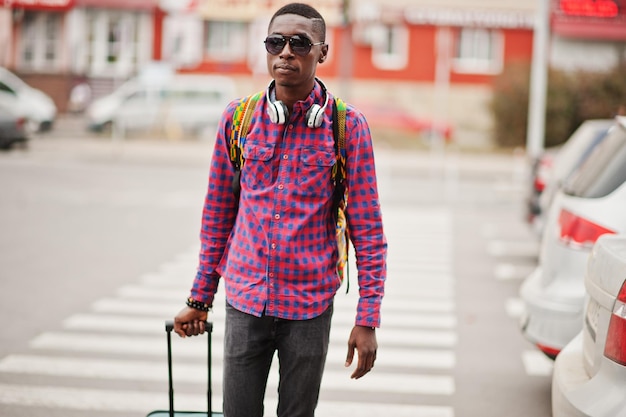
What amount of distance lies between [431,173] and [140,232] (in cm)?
1237

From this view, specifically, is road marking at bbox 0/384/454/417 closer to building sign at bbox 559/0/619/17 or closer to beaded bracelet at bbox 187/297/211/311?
beaded bracelet at bbox 187/297/211/311

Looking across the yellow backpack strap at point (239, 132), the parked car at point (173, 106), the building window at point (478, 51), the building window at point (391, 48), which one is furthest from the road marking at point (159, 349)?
the building window at point (478, 51)

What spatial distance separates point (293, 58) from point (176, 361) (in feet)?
13.2

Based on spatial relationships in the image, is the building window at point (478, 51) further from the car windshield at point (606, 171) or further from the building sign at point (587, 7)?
the car windshield at point (606, 171)

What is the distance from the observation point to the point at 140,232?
13.5 metres

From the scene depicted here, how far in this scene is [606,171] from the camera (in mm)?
5887

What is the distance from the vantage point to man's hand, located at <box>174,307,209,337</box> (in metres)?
3.62

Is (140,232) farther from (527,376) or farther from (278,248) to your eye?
(278,248)

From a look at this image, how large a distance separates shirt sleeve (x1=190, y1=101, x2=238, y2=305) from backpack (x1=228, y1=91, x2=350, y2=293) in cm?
2

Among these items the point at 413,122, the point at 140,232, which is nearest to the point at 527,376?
the point at 140,232

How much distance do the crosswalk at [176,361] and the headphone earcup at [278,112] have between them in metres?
2.72

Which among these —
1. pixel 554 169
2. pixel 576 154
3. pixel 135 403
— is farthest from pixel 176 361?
pixel 554 169

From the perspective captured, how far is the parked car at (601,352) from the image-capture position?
11.4ft

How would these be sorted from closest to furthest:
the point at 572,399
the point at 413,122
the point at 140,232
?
the point at 572,399
the point at 140,232
the point at 413,122
